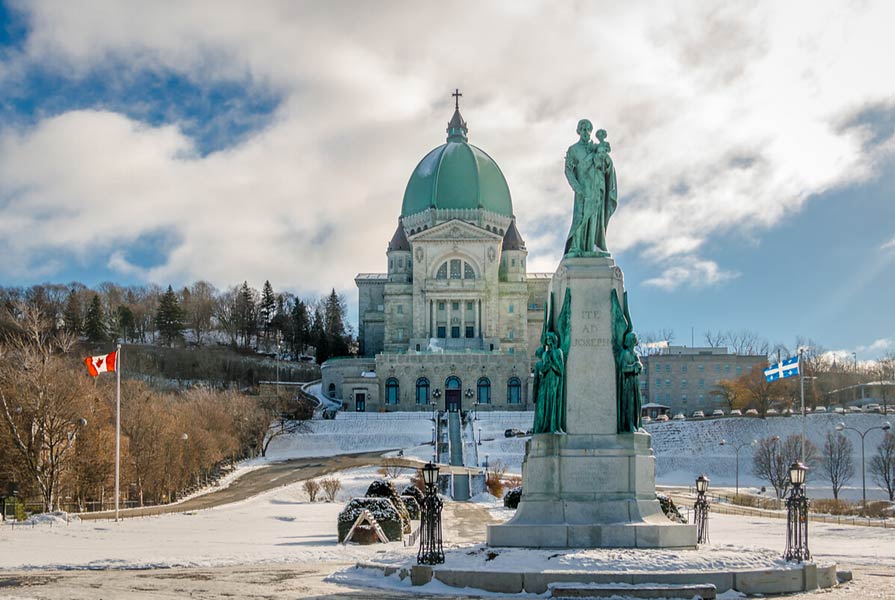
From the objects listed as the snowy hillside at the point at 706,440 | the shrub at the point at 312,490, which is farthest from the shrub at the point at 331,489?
the snowy hillside at the point at 706,440

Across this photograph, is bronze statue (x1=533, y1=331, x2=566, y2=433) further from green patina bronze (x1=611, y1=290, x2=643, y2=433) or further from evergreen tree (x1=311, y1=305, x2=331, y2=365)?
evergreen tree (x1=311, y1=305, x2=331, y2=365)

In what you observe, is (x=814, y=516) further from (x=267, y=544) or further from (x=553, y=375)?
(x=553, y=375)

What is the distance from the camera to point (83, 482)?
5147 cm

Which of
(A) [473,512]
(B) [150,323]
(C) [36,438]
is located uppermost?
(B) [150,323]

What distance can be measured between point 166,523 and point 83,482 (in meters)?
14.9

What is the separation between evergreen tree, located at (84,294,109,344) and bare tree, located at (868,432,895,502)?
88.8 m

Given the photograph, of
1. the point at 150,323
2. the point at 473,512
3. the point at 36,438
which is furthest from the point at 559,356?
the point at 150,323

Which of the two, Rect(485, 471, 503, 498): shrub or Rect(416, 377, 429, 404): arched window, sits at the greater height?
Rect(416, 377, 429, 404): arched window

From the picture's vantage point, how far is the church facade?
10131cm

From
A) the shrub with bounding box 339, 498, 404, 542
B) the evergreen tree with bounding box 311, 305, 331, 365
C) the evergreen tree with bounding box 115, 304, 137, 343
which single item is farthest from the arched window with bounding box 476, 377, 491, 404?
the shrub with bounding box 339, 498, 404, 542

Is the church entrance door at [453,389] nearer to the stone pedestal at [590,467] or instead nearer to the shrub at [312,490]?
the shrub at [312,490]

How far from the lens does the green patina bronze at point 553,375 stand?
73.2 feet

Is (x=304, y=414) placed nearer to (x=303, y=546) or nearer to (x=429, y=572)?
(x=303, y=546)

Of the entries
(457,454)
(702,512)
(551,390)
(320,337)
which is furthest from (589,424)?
(320,337)
